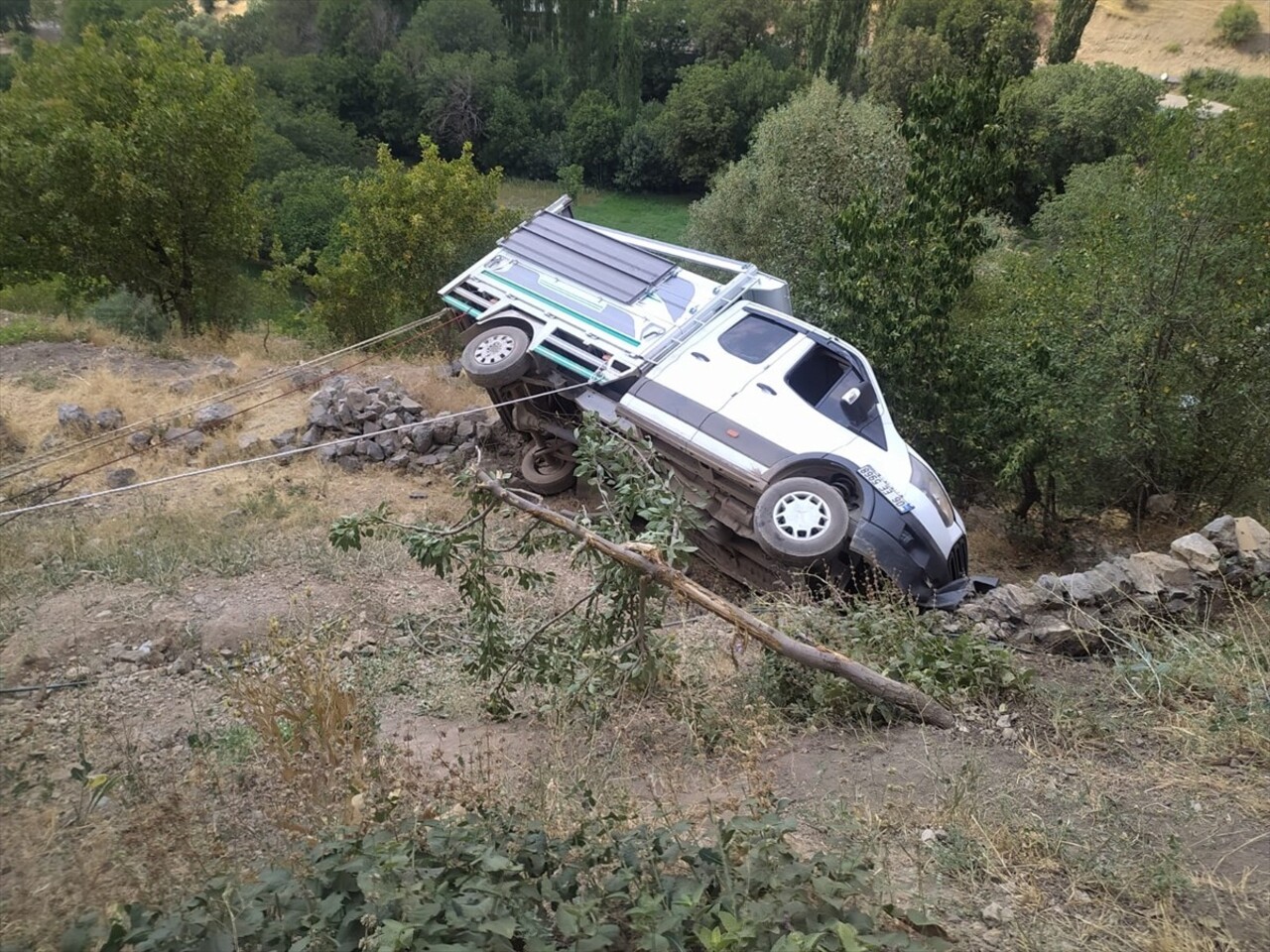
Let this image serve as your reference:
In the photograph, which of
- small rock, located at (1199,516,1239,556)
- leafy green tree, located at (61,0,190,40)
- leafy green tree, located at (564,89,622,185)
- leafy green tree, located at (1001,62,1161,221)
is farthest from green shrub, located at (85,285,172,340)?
leafy green tree, located at (564,89,622,185)

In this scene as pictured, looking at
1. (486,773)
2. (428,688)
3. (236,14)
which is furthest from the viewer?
(236,14)

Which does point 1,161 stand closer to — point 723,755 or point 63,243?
point 63,243

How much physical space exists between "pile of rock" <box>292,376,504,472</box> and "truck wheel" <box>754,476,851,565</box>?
4462mm

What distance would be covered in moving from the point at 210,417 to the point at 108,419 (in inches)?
44.1

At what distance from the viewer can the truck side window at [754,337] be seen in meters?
8.14

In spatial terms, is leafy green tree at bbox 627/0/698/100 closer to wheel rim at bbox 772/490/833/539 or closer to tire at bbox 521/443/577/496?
tire at bbox 521/443/577/496

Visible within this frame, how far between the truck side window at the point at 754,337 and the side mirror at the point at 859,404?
0.78 metres

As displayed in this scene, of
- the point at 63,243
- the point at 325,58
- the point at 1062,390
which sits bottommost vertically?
the point at 325,58

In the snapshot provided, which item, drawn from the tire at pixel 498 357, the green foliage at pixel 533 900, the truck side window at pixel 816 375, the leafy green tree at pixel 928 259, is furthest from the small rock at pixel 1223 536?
the tire at pixel 498 357

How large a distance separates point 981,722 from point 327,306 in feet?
47.8

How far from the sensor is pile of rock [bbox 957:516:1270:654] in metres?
5.75

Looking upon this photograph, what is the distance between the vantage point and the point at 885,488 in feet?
23.5

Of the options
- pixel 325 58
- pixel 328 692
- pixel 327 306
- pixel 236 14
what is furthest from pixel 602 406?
pixel 236 14

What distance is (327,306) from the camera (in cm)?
1661
